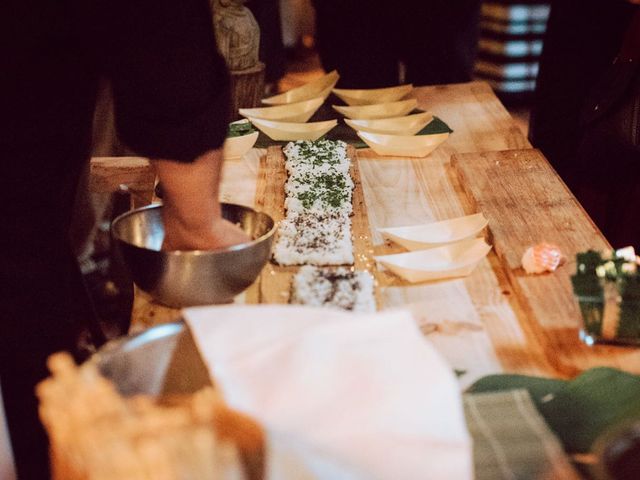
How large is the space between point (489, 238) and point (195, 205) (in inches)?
31.0

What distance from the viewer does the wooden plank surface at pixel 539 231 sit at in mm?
1307

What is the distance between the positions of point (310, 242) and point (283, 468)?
95cm

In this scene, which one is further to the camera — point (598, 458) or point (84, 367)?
point (84, 367)

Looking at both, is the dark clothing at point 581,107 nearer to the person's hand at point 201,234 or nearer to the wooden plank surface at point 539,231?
the wooden plank surface at point 539,231

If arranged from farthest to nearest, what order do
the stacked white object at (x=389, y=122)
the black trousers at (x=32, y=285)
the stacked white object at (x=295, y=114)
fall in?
the stacked white object at (x=295, y=114), the stacked white object at (x=389, y=122), the black trousers at (x=32, y=285)

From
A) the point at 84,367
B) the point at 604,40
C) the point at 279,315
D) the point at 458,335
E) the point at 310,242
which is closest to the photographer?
the point at 84,367

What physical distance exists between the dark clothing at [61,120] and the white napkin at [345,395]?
415 mm

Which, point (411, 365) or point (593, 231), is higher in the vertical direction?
point (411, 365)

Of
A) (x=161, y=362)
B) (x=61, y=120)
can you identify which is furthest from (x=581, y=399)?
(x=61, y=120)

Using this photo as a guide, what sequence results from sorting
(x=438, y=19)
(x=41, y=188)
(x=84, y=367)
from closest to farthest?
1. (x=84, y=367)
2. (x=41, y=188)
3. (x=438, y=19)

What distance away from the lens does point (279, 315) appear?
1011mm

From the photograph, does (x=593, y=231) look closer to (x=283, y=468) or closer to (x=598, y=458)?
(x=598, y=458)

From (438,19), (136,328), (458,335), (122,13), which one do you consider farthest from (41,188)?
(438,19)

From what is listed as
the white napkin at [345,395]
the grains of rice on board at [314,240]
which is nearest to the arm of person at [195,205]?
the grains of rice on board at [314,240]
